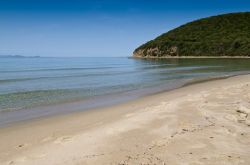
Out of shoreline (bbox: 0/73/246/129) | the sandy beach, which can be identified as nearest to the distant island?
shoreline (bbox: 0/73/246/129)

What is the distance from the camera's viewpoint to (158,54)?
11925cm

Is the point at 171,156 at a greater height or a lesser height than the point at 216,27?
lesser

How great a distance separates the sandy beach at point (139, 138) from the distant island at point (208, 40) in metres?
97.9

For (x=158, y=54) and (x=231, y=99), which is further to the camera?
(x=158, y=54)

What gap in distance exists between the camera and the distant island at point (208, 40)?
106919mm

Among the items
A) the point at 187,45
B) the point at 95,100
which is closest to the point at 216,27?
the point at 187,45

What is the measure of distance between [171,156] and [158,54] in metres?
115

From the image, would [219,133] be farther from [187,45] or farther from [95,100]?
[187,45]

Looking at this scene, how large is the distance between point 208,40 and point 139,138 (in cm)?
11904

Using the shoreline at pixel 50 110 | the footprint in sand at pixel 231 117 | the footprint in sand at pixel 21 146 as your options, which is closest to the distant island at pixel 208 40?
the shoreline at pixel 50 110

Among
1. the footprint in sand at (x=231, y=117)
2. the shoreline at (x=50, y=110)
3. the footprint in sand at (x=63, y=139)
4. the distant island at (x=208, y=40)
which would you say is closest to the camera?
the footprint in sand at (x=63, y=139)

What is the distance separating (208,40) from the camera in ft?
392

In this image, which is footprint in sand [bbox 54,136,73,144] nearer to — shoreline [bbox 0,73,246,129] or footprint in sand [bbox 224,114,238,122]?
shoreline [bbox 0,73,246,129]

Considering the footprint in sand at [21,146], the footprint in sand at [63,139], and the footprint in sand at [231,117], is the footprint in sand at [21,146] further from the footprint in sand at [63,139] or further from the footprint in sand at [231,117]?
the footprint in sand at [231,117]
